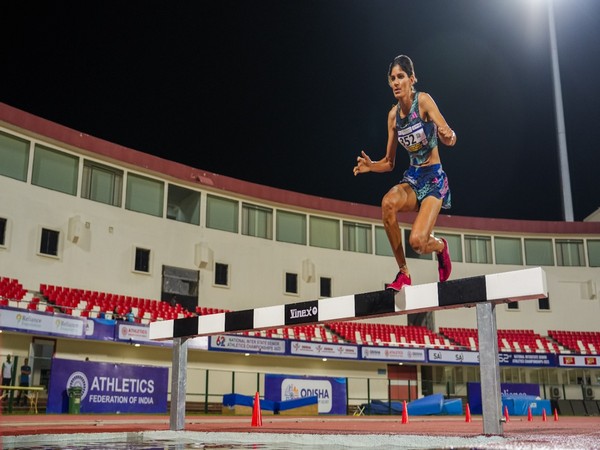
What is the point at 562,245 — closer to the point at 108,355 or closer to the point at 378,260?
the point at 378,260

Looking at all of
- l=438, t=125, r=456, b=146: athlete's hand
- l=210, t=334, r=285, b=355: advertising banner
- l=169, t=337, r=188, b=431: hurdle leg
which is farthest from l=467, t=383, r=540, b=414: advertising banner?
l=438, t=125, r=456, b=146: athlete's hand

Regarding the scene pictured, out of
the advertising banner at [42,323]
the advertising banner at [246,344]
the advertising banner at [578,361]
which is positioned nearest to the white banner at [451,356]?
the advertising banner at [578,361]

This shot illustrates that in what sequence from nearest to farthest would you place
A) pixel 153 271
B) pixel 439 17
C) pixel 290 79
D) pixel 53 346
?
pixel 53 346, pixel 153 271, pixel 439 17, pixel 290 79

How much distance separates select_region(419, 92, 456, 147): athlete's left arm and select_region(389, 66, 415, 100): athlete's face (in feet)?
0.55

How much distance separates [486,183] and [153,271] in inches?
1571

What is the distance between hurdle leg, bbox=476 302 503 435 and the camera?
570 centimetres

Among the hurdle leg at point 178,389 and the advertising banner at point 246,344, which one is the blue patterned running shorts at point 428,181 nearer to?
the hurdle leg at point 178,389

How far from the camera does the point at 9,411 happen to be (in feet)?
56.7

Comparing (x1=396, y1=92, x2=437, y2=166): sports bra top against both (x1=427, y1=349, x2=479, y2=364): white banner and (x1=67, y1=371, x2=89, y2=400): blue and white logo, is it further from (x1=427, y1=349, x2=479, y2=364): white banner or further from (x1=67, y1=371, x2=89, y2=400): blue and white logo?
(x1=427, y1=349, x2=479, y2=364): white banner

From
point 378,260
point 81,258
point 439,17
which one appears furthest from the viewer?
point 439,17

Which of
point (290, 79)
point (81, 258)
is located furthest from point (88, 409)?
point (290, 79)

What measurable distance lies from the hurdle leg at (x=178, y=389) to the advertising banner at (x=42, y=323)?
1112 centimetres

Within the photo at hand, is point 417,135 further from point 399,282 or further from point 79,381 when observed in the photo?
point 79,381

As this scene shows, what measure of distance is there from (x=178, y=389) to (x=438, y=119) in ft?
15.2
